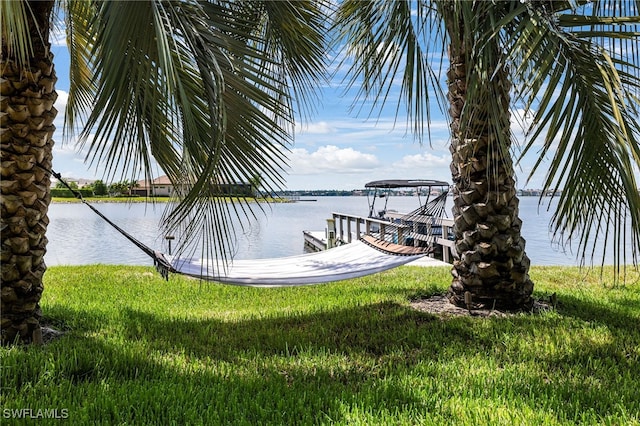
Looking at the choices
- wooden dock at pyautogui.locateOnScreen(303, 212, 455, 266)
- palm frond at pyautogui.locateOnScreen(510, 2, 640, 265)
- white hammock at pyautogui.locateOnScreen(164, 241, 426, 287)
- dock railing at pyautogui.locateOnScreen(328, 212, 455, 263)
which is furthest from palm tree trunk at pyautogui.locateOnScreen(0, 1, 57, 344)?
wooden dock at pyautogui.locateOnScreen(303, 212, 455, 266)

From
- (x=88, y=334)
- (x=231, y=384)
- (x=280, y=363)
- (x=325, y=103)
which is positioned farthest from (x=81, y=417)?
(x=325, y=103)

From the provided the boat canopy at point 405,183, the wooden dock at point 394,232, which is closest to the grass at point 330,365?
the wooden dock at point 394,232

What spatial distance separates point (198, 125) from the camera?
263 centimetres

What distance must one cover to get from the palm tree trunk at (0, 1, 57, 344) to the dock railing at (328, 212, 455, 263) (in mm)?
3085

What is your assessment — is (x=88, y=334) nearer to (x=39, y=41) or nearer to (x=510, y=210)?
(x=39, y=41)

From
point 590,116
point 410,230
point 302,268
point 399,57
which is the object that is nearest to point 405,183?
point 410,230

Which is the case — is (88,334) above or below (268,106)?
below

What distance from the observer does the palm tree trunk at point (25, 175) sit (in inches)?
117

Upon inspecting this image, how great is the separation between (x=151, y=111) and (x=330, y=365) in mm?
1644

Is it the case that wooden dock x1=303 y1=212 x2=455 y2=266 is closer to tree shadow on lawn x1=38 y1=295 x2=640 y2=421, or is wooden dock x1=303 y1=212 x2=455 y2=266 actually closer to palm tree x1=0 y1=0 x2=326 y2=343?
tree shadow on lawn x1=38 y1=295 x2=640 y2=421

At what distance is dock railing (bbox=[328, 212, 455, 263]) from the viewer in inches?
269

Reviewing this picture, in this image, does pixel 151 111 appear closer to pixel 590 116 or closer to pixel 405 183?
pixel 590 116

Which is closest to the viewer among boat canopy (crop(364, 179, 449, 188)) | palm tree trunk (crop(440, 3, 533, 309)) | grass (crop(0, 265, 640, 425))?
grass (crop(0, 265, 640, 425))

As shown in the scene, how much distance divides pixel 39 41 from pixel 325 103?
2123 mm
